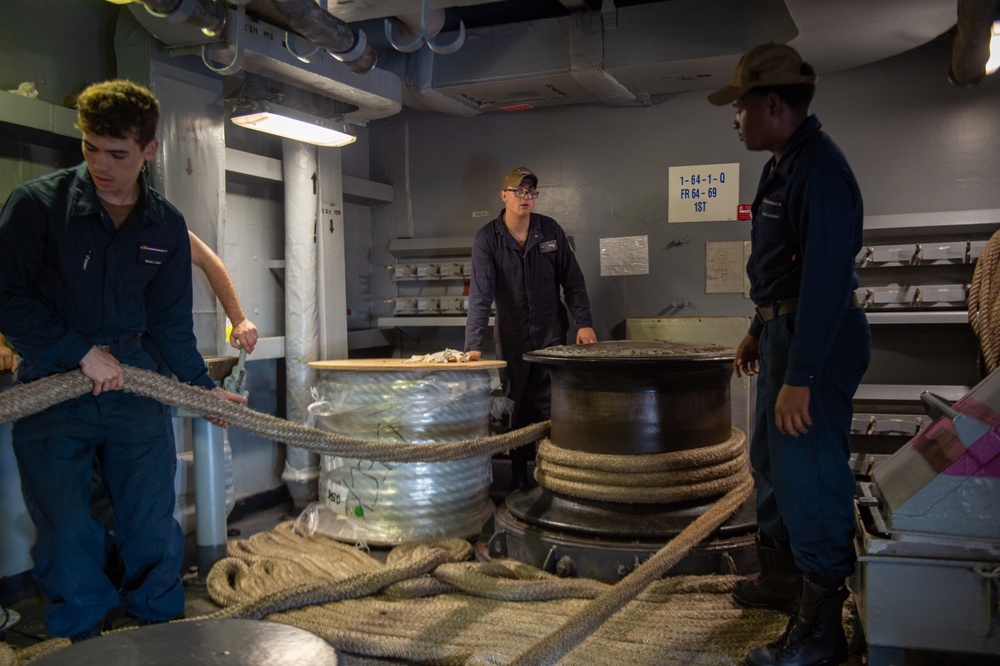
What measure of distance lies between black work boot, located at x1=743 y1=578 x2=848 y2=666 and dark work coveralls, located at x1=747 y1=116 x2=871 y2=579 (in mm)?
63

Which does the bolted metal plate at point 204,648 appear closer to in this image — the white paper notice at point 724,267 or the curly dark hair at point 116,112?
the curly dark hair at point 116,112

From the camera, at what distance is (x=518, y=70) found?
4.48m

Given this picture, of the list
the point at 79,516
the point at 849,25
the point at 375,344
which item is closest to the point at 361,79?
the point at 375,344

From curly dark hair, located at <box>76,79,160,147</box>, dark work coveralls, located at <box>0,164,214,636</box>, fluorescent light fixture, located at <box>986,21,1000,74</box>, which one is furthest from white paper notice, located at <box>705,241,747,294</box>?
curly dark hair, located at <box>76,79,160,147</box>

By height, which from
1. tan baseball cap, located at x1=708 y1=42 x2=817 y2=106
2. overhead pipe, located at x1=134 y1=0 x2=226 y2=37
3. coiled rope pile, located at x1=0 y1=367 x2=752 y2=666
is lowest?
coiled rope pile, located at x1=0 y1=367 x2=752 y2=666

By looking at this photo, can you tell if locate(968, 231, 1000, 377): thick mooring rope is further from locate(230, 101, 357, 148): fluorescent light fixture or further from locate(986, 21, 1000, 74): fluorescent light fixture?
locate(230, 101, 357, 148): fluorescent light fixture

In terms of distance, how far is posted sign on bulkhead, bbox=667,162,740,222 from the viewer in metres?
4.84

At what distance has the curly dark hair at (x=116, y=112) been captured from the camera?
220 cm

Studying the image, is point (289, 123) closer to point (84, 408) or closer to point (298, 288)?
point (298, 288)

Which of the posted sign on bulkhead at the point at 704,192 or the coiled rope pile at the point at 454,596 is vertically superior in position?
the posted sign on bulkhead at the point at 704,192

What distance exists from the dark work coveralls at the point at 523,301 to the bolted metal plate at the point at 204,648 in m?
2.82

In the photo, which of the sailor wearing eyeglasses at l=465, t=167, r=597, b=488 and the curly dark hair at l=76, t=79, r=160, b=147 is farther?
the sailor wearing eyeglasses at l=465, t=167, r=597, b=488

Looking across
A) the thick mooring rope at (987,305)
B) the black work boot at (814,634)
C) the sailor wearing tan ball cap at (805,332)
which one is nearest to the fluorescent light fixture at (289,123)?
the sailor wearing tan ball cap at (805,332)

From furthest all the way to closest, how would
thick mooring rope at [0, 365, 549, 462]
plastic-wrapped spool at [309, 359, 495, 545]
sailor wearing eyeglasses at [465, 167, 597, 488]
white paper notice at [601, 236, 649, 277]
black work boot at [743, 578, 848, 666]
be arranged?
white paper notice at [601, 236, 649, 277] < sailor wearing eyeglasses at [465, 167, 597, 488] < plastic-wrapped spool at [309, 359, 495, 545] < black work boot at [743, 578, 848, 666] < thick mooring rope at [0, 365, 549, 462]
